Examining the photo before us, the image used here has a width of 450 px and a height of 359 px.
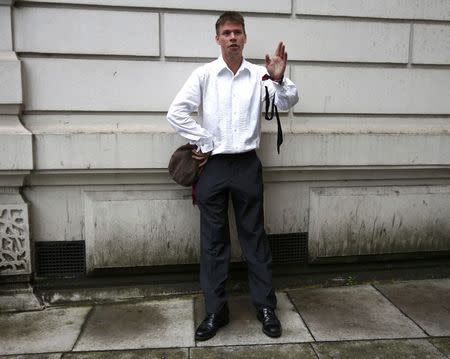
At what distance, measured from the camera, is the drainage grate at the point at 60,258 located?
413 centimetres

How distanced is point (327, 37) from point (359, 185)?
1.38 meters

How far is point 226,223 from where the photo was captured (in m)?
3.60

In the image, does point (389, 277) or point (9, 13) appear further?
point (389, 277)

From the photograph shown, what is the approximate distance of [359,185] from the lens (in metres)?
4.48

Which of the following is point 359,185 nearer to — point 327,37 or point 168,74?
point 327,37

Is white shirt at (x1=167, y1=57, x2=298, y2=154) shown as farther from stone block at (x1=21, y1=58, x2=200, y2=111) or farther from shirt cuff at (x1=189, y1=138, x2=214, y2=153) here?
stone block at (x1=21, y1=58, x2=200, y2=111)

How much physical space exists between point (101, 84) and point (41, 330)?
199 cm

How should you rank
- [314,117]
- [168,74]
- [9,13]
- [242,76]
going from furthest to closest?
[314,117] < [168,74] < [9,13] < [242,76]

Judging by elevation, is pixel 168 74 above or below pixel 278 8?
below

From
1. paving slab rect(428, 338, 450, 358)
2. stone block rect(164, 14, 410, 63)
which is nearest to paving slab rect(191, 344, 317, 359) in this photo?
paving slab rect(428, 338, 450, 358)

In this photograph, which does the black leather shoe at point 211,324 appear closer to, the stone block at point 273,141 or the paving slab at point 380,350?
the paving slab at point 380,350

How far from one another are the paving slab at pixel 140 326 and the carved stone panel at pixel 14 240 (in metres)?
0.74

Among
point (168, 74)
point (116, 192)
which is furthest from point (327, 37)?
point (116, 192)

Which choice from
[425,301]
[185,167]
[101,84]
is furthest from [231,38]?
[425,301]
